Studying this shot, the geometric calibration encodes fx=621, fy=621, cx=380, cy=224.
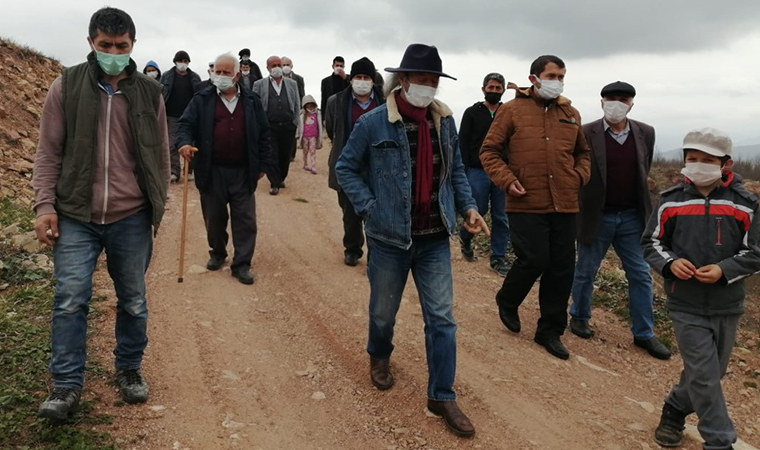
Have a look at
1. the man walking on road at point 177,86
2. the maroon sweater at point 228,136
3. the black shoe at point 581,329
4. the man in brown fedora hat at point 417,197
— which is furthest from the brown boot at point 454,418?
A: the man walking on road at point 177,86

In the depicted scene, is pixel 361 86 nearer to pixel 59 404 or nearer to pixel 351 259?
pixel 351 259

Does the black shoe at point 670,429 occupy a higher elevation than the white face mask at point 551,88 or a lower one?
lower

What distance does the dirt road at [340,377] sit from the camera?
155 inches

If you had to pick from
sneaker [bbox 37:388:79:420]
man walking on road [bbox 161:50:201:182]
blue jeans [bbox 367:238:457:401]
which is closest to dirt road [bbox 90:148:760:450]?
sneaker [bbox 37:388:79:420]

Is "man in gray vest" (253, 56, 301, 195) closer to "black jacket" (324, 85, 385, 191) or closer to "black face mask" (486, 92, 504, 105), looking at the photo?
"black jacket" (324, 85, 385, 191)

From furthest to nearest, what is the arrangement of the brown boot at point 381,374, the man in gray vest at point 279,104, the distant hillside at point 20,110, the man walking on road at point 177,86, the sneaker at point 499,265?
the man walking on road at point 177,86 < the man in gray vest at point 279,104 < the distant hillside at point 20,110 < the sneaker at point 499,265 < the brown boot at point 381,374

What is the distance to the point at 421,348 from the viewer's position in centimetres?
529

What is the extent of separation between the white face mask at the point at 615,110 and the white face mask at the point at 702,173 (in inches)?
76.4

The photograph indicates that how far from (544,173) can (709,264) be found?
179 cm

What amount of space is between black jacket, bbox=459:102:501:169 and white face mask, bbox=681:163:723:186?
3924 mm

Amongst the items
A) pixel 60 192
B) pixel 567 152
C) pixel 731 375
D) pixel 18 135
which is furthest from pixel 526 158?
pixel 18 135

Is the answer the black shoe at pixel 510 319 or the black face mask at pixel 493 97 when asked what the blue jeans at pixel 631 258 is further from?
the black face mask at pixel 493 97

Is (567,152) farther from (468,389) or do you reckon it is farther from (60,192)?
(60,192)

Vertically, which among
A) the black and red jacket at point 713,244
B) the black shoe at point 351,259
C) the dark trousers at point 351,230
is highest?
the black and red jacket at point 713,244
